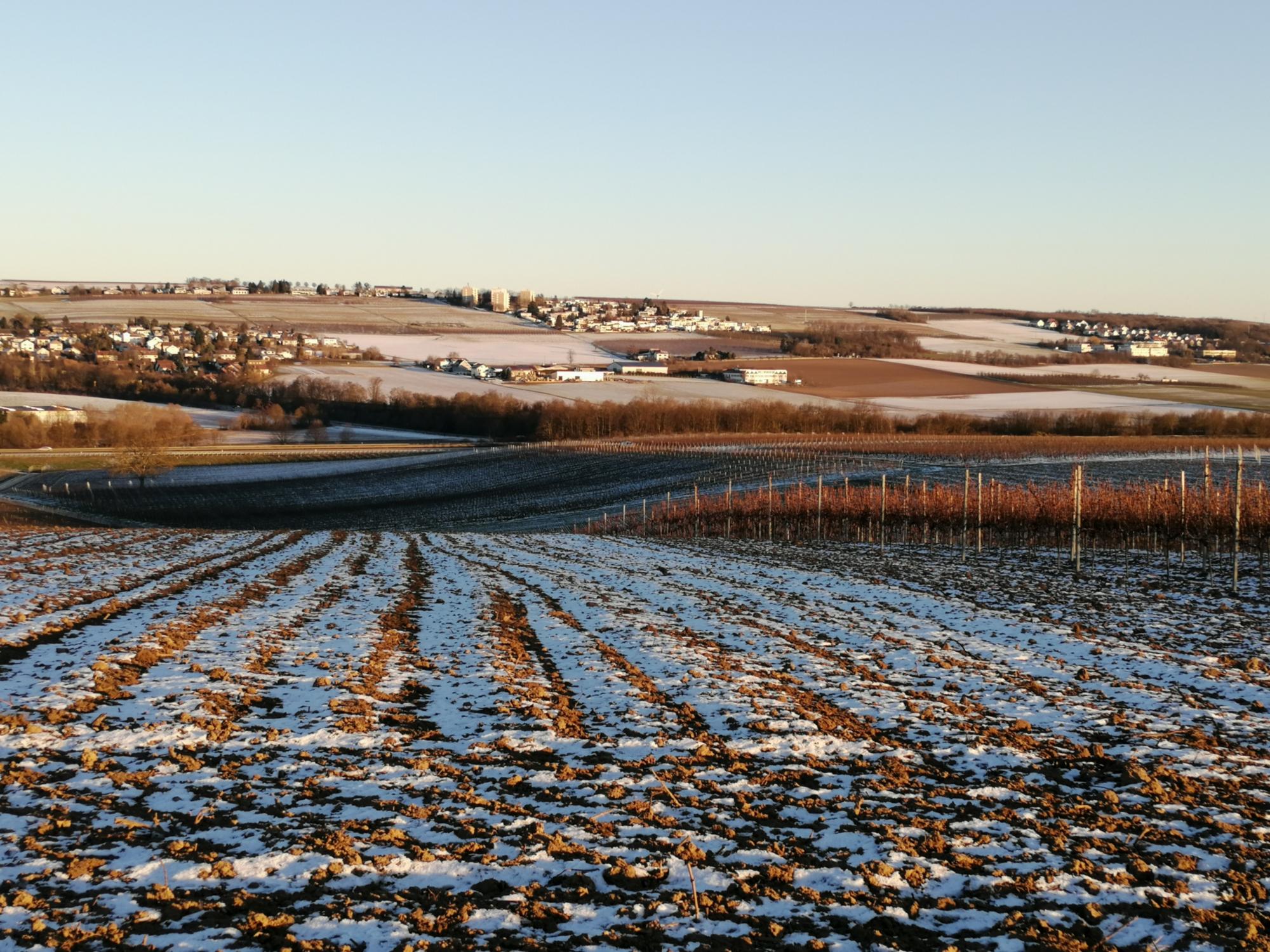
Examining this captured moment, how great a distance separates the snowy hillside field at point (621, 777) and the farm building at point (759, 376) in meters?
101

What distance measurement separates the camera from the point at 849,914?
260 inches

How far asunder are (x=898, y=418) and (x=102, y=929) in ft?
298

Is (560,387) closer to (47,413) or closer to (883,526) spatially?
(47,413)

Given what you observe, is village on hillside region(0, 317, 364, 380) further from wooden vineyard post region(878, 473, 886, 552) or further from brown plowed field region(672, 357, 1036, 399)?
wooden vineyard post region(878, 473, 886, 552)

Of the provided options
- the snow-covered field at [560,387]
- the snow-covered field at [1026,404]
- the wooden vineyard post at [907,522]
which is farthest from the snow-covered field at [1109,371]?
the wooden vineyard post at [907,522]

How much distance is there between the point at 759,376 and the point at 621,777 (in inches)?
4381

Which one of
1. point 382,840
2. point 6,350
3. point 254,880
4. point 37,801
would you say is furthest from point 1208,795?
point 6,350

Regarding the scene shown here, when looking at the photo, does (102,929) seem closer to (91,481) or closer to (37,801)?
(37,801)

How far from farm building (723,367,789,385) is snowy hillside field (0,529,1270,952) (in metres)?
101

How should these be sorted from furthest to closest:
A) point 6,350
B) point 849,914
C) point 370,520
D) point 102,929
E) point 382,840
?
point 6,350, point 370,520, point 382,840, point 849,914, point 102,929

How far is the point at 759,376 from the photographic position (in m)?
119

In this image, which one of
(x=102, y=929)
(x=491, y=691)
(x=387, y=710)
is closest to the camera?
(x=102, y=929)

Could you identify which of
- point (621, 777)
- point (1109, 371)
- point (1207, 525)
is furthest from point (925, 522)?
point (1109, 371)

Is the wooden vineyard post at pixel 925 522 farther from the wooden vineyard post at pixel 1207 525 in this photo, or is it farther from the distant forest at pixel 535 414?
the distant forest at pixel 535 414
